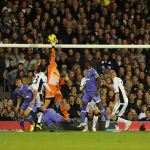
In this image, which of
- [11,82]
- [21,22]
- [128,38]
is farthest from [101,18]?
[11,82]

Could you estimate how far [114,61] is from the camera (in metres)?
16.8

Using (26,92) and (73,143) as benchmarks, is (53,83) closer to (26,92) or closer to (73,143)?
(26,92)

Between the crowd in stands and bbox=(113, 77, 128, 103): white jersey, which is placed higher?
the crowd in stands

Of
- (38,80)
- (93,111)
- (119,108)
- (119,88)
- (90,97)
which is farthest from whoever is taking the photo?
(93,111)

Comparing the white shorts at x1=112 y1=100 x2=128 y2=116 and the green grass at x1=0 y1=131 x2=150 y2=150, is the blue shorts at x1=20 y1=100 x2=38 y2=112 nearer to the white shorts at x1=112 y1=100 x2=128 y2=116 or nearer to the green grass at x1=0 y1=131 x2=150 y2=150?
the white shorts at x1=112 y1=100 x2=128 y2=116

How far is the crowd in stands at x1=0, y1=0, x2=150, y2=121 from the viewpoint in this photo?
15.7m

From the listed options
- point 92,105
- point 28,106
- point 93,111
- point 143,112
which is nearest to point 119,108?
point 92,105

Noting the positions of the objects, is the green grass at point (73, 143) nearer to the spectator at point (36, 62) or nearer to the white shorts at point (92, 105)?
the white shorts at point (92, 105)

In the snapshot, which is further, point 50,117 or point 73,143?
point 50,117

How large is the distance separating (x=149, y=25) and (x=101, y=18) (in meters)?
1.92

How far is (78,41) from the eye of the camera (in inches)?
687

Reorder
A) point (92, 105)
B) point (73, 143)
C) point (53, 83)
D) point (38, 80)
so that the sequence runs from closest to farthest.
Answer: point (73, 143) < point (53, 83) < point (38, 80) < point (92, 105)

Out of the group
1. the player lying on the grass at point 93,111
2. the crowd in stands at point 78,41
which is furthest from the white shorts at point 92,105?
the crowd in stands at point 78,41

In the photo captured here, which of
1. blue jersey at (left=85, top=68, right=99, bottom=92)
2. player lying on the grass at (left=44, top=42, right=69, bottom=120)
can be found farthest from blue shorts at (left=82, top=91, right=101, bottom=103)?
player lying on the grass at (left=44, top=42, right=69, bottom=120)
